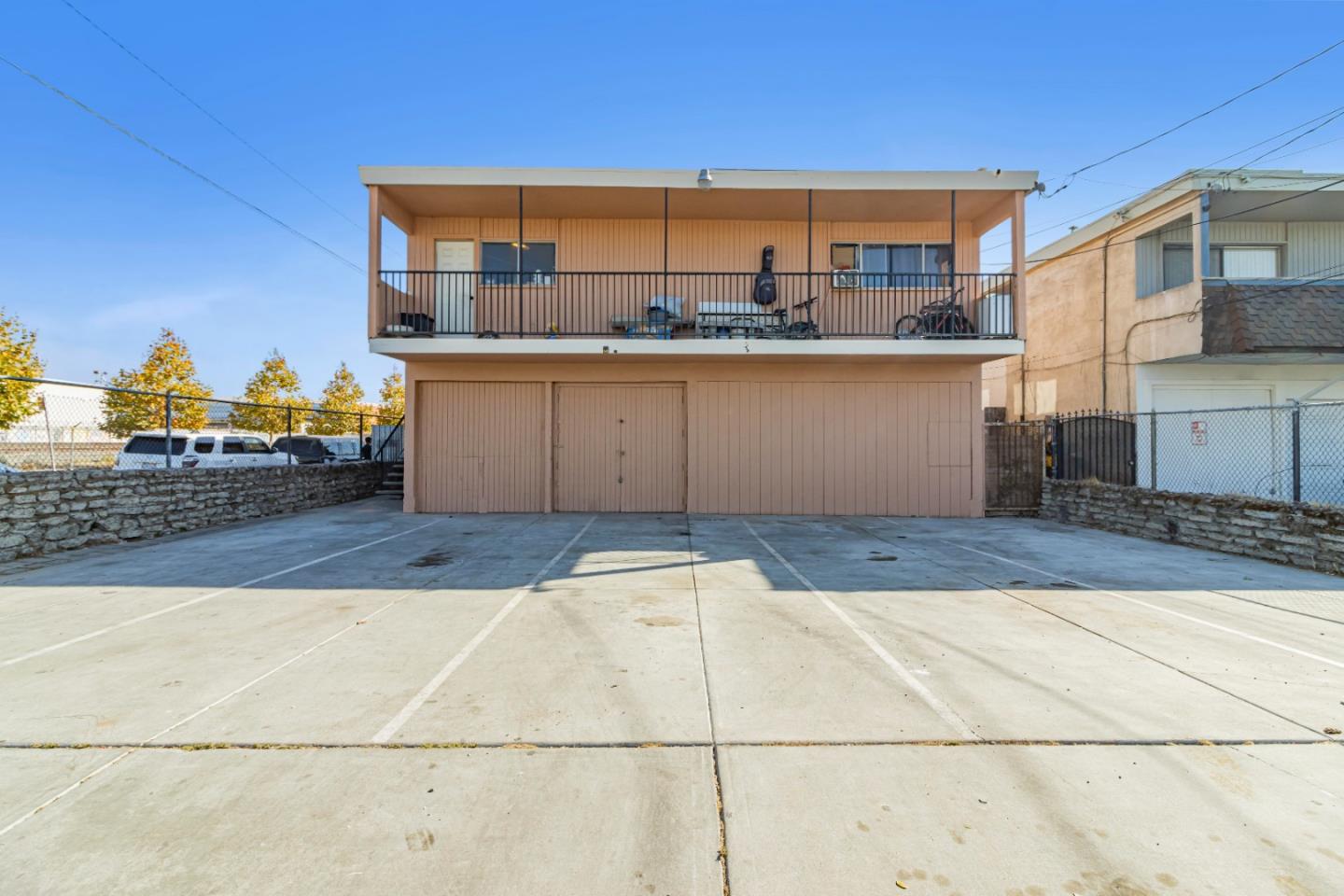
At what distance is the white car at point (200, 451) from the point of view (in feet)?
41.9

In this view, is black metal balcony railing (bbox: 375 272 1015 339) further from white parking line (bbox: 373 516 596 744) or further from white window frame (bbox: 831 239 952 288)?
white parking line (bbox: 373 516 596 744)

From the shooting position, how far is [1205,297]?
40.4 feet

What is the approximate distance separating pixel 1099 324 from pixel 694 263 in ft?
32.3

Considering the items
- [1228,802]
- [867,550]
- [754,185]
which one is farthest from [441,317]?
[1228,802]

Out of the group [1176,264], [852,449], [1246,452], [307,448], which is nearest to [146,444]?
[307,448]

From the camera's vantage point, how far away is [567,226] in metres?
13.1

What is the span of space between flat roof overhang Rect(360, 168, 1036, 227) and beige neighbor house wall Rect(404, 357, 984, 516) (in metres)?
2.98

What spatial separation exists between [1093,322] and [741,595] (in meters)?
13.9

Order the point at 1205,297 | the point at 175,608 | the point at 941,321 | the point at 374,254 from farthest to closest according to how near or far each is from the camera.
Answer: the point at 1205,297, the point at 941,321, the point at 374,254, the point at 175,608

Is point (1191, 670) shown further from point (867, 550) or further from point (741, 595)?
point (867, 550)

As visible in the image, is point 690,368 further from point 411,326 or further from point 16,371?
point 16,371

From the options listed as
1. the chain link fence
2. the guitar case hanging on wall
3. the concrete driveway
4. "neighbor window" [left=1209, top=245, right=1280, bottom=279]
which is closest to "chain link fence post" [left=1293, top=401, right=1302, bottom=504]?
the concrete driveway

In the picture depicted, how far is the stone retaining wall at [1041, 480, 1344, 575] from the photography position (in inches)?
280

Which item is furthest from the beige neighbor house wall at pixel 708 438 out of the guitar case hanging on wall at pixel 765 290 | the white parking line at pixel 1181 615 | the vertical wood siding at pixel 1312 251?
the vertical wood siding at pixel 1312 251
